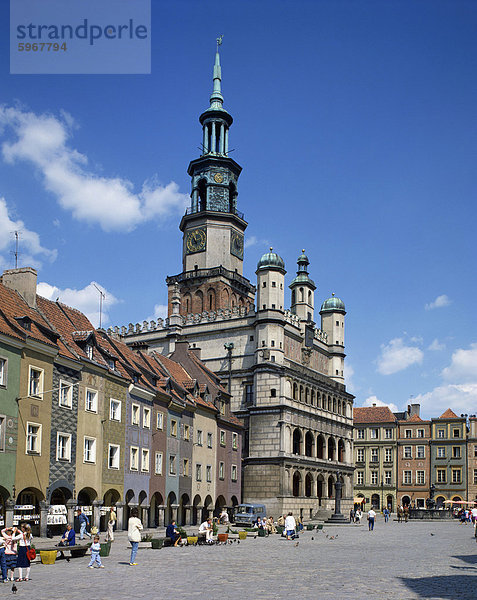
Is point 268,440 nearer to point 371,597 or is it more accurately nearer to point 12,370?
point 12,370

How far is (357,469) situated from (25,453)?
90620 millimetres

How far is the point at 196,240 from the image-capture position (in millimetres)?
92688

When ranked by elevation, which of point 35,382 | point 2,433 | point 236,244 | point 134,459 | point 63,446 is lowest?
point 134,459

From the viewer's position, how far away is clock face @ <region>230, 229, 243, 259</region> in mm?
92500

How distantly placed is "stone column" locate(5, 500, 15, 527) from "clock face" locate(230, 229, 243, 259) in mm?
59207

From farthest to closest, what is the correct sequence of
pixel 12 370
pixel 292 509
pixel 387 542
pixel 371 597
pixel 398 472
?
pixel 398 472 → pixel 292 509 → pixel 387 542 → pixel 12 370 → pixel 371 597

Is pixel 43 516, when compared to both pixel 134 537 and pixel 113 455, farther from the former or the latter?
pixel 134 537

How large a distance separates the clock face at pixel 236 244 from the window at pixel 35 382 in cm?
5467

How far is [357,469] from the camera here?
121 m

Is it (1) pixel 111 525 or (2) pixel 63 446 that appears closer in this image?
(1) pixel 111 525

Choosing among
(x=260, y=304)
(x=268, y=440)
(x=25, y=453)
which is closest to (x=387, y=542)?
(x=25, y=453)

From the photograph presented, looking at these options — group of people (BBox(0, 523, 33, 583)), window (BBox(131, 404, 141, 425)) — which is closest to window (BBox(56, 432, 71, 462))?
window (BBox(131, 404, 141, 425))

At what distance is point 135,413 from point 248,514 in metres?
15.1

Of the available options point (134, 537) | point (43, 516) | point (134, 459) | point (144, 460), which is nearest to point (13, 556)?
point (134, 537)
